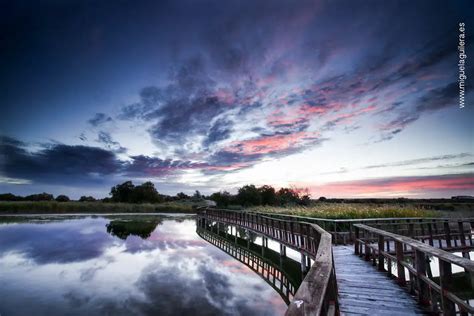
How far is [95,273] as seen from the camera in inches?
612

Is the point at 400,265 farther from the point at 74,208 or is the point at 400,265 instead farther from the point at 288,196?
the point at 74,208

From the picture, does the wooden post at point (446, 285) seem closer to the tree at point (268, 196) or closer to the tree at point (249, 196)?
the tree at point (249, 196)

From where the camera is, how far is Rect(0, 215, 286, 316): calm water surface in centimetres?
1056

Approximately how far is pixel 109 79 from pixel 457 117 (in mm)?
27907

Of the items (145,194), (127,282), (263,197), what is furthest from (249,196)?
(145,194)

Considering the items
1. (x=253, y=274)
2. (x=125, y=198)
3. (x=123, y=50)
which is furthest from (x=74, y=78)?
(x=125, y=198)

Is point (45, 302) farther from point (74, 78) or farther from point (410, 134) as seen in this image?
point (410, 134)

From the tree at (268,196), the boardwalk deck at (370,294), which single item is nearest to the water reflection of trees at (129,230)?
the boardwalk deck at (370,294)

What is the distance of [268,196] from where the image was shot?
2427 inches

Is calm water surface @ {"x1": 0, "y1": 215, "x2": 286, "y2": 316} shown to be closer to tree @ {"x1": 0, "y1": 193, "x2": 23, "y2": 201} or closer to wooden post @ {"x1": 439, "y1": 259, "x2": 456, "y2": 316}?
wooden post @ {"x1": 439, "y1": 259, "x2": 456, "y2": 316}

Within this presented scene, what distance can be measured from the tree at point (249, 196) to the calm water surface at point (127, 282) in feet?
120

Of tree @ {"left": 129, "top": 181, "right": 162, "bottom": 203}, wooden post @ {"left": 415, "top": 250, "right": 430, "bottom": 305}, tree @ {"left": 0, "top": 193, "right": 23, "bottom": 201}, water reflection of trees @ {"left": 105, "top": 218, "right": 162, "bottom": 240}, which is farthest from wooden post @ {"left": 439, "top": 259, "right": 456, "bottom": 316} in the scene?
tree @ {"left": 0, "top": 193, "right": 23, "bottom": 201}

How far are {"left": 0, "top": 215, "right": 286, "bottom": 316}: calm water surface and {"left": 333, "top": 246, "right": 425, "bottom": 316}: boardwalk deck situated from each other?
437 cm

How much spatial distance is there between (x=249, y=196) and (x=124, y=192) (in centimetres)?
5431
